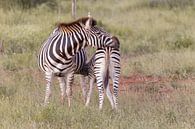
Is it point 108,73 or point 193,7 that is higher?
point 108,73

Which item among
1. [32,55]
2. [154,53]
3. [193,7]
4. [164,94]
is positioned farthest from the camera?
[193,7]

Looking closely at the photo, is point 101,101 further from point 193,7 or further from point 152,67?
point 193,7

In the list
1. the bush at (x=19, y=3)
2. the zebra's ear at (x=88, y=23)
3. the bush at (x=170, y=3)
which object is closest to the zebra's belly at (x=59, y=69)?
the zebra's ear at (x=88, y=23)

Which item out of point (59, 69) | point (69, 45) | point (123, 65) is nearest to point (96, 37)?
point (69, 45)

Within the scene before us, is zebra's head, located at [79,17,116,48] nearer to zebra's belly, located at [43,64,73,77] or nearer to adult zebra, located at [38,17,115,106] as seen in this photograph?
adult zebra, located at [38,17,115,106]

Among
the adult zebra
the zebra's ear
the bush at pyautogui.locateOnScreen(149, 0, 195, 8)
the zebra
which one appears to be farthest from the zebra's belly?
the bush at pyautogui.locateOnScreen(149, 0, 195, 8)

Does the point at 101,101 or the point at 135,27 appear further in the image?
the point at 135,27

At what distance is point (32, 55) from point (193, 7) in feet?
42.4

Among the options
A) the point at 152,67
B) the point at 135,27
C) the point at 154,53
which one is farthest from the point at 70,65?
the point at 135,27

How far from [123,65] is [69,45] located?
4.96 meters

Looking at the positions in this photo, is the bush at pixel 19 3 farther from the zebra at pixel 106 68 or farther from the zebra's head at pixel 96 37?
the zebra's head at pixel 96 37

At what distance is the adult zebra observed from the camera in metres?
8.62

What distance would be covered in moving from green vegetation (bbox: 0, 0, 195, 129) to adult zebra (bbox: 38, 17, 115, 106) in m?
0.58

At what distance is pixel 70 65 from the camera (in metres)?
8.81
